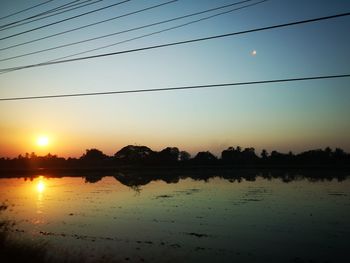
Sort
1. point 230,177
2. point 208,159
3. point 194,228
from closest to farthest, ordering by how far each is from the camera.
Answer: point 194,228 → point 230,177 → point 208,159

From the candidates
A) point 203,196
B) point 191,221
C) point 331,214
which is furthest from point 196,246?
point 203,196

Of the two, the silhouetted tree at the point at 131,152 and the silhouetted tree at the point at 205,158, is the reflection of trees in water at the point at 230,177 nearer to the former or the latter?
the silhouetted tree at the point at 205,158

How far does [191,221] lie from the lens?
2217cm

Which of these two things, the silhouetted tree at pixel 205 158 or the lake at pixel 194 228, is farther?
the silhouetted tree at pixel 205 158

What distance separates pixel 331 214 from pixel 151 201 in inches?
593

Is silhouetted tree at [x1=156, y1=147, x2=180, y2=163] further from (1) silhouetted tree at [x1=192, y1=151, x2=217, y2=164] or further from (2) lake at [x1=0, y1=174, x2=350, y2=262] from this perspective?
(2) lake at [x1=0, y1=174, x2=350, y2=262]

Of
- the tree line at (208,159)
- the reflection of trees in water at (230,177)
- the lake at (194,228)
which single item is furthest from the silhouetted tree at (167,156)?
the lake at (194,228)

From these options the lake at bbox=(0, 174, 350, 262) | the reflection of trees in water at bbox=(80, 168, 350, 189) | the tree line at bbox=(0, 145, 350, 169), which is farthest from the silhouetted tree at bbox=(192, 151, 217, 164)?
the lake at bbox=(0, 174, 350, 262)

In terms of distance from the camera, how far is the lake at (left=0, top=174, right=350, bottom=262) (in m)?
15.3

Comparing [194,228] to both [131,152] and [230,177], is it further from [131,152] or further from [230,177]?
[131,152]

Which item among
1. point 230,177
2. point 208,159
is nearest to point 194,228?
point 230,177

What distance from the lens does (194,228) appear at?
2017cm

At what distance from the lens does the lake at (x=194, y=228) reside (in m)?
15.3

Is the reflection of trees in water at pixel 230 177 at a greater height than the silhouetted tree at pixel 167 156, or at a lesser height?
lesser
